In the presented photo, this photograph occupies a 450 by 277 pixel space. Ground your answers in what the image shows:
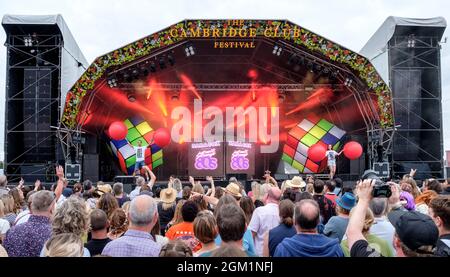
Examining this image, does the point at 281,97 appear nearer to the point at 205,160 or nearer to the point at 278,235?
the point at 205,160

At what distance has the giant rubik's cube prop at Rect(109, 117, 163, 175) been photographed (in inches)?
693

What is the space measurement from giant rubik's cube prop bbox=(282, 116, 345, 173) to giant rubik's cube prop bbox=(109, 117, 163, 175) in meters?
5.81

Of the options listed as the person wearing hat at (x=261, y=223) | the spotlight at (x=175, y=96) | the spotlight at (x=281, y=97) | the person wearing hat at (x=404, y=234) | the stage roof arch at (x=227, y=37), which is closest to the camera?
the person wearing hat at (x=404, y=234)

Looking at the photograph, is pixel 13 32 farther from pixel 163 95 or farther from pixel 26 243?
pixel 26 243

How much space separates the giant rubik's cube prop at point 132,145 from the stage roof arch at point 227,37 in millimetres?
4302

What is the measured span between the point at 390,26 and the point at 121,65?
9.39m

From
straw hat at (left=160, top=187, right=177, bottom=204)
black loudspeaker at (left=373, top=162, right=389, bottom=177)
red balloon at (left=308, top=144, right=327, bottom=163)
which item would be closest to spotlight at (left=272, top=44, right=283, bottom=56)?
red balloon at (left=308, top=144, right=327, bottom=163)

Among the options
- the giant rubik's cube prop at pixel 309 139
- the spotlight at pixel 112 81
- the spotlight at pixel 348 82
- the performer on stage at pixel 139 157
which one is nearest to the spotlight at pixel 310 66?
the spotlight at pixel 348 82

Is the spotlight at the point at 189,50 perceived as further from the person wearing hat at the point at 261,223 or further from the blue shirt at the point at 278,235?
the blue shirt at the point at 278,235

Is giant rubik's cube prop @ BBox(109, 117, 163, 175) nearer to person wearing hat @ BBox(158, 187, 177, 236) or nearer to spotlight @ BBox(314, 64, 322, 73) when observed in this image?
spotlight @ BBox(314, 64, 322, 73)

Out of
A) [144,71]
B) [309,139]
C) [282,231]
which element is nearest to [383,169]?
[309,139]

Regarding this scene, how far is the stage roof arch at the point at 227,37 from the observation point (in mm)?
12922

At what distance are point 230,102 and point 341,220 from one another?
49.3ft
